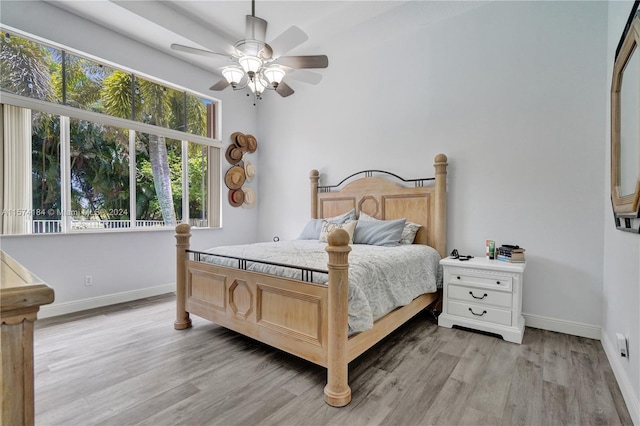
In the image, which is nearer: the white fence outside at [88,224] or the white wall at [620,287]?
the white wall at [620,287]

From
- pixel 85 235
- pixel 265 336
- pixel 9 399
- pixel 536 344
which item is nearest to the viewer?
pixel 9 399

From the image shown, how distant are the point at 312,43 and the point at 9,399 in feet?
14.1

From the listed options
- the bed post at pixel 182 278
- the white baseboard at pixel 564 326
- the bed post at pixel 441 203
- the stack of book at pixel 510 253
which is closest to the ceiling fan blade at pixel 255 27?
the bed post at pixel 182 278

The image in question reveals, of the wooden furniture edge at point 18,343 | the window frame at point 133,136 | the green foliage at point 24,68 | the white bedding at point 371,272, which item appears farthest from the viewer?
the window frame at point 133,136

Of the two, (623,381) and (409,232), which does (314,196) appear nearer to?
(409,232)

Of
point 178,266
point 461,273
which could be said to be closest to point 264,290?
point 178,266

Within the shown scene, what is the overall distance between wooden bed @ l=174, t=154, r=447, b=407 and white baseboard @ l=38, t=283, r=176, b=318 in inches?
52.5

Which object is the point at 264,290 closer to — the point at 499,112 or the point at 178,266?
the point at 178,266

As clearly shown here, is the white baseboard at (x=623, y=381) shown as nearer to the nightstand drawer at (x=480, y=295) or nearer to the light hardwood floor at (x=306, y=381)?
the light hardwood floor at (x=306, y=381)

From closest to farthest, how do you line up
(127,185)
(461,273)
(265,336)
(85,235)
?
(265,336)
(461,273)
(85,235)
(127,185)

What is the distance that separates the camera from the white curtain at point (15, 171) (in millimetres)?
2941

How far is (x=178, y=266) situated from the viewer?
291 centimetres

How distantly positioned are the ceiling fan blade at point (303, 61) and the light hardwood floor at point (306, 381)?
→ 2386mm

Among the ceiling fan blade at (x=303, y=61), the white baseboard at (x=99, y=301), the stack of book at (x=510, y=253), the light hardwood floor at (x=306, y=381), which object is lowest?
the light hardwood floor at (x=306, y=381)
